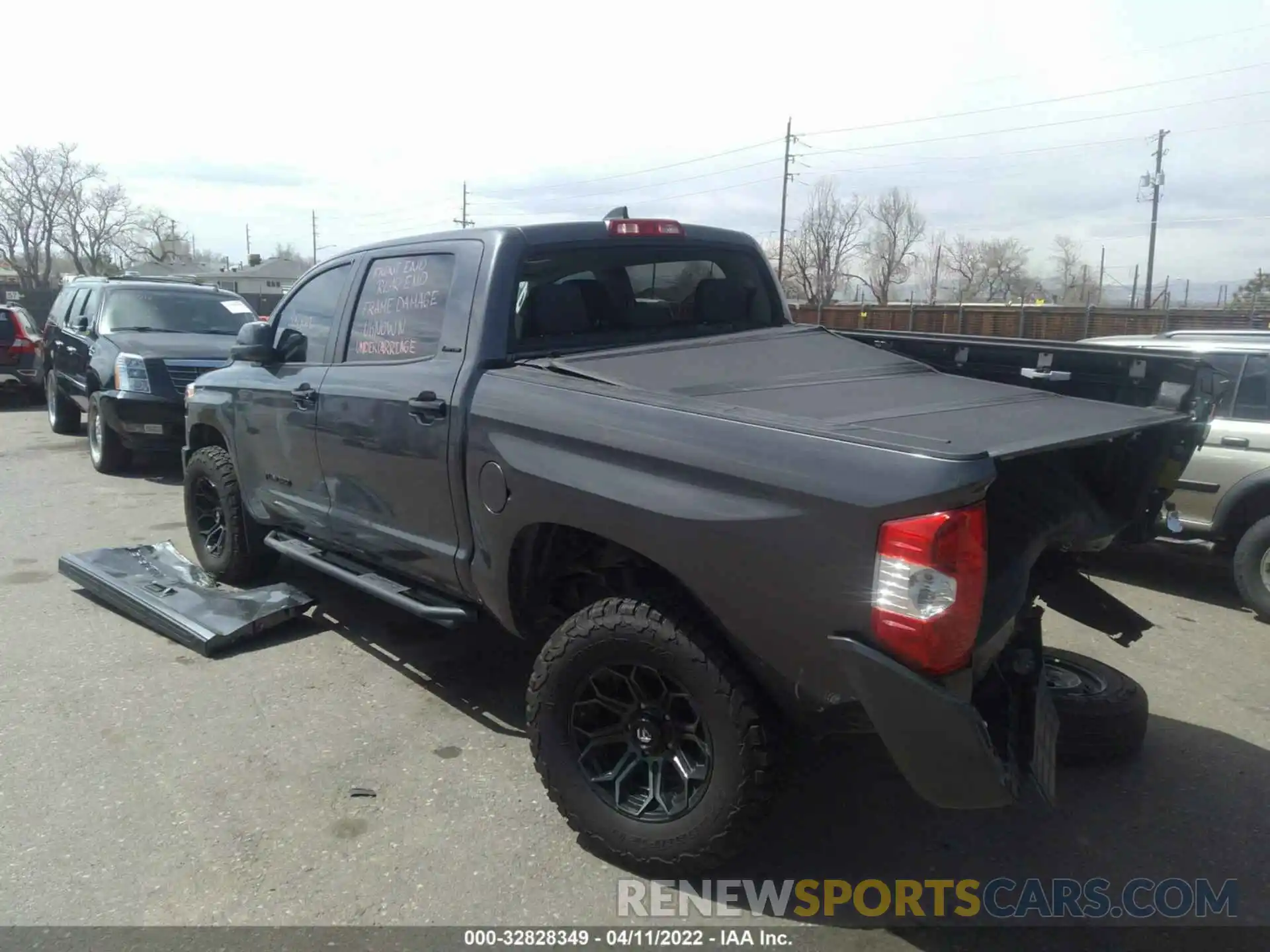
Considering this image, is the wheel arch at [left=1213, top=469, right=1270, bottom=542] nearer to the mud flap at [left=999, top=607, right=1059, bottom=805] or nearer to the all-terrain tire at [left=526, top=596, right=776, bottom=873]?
Answer: the mud flap at [left=999, top=607, right=1059, bottom=805]

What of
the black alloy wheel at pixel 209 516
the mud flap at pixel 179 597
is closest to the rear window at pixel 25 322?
the mud flap at pixel 179 597

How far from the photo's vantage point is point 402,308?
13.6 feet

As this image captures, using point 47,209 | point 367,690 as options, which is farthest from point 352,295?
point 47,209

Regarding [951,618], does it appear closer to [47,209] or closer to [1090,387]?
[1090,387]

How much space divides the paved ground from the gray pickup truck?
1.11ft

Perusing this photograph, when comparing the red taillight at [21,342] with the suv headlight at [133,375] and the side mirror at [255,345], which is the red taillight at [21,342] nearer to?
the suv headlight at [133,375]

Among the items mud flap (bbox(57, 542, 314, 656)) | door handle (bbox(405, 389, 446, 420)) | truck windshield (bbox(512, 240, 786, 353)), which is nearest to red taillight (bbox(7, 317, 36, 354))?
mud flap (bbox(57, 542, 314, 656))

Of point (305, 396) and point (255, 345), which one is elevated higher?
point (255, 345)

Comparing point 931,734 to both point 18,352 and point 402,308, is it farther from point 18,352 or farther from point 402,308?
point 18,352

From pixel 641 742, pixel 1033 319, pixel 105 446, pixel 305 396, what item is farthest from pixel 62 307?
pixel 1033 319

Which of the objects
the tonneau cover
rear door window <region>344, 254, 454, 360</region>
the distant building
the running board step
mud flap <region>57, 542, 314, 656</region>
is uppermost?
the distant building

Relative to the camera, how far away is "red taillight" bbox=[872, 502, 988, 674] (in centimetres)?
225

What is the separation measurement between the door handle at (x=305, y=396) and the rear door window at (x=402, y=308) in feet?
0.81

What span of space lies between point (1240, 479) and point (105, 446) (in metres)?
9.62
